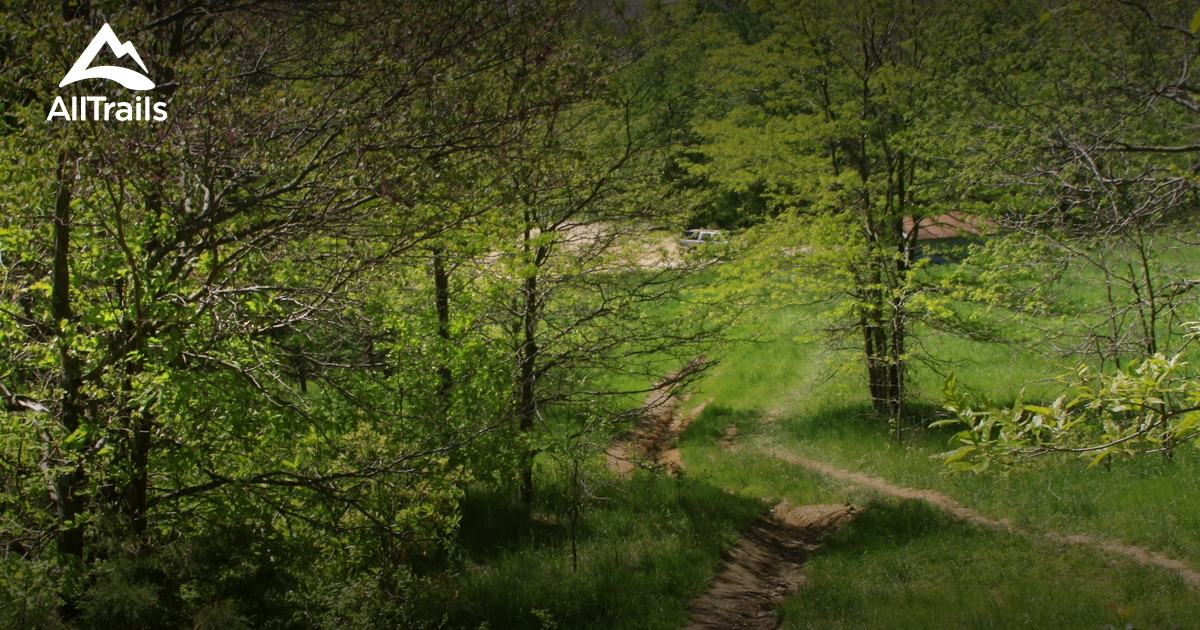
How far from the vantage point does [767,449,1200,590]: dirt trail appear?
8.05 metres

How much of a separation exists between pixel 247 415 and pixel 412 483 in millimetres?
2124

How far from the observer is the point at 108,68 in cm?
492

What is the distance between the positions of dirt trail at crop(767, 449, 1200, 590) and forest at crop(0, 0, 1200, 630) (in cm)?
9

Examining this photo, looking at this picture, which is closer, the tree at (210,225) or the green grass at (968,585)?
the tree at (210,225)

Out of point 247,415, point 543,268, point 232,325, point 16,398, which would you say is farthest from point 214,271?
point 543,268

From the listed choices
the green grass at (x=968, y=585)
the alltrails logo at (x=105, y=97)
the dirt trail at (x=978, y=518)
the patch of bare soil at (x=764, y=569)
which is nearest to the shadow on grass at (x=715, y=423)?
the dirt trail at (x=978, y=518)

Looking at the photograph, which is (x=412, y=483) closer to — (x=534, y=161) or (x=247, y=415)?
(x=247, y=415)

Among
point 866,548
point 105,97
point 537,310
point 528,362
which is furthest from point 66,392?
point 866,548

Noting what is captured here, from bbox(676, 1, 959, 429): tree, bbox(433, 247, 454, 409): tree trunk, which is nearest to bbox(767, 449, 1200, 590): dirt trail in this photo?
bbox(676, 1, 959, 429): tree

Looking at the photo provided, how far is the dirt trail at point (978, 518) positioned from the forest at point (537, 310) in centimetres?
9

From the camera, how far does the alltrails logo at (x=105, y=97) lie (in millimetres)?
4727

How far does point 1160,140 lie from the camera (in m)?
11.9

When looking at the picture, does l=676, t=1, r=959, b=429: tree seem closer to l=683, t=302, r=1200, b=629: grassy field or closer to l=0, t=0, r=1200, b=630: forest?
l=0, t=0, r=1200, b=630: forest

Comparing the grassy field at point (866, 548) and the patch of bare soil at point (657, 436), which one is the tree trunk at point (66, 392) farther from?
the patch of bare soil at point (657, 436)
